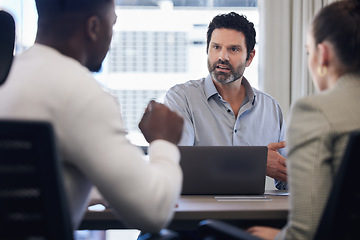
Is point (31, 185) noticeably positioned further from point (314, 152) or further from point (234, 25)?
point (234, 25)

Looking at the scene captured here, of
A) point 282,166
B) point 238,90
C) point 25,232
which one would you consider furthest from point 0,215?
point 238,90

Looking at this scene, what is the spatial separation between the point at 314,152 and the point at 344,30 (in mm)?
315

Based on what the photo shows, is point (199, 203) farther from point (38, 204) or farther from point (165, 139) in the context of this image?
point (38, 204)

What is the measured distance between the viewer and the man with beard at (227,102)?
271 centimetres

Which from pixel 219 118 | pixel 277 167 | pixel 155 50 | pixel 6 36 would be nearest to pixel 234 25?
pixel 219 118

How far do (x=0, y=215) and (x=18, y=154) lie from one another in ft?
0.40

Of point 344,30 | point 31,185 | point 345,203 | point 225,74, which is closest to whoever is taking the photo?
point 31,185

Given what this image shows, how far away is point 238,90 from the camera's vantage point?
2.95m

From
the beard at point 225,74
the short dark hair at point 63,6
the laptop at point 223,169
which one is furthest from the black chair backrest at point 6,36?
the beard at point 225,74

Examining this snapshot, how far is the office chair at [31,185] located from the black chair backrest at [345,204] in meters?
0.52

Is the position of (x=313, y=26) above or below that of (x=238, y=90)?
above

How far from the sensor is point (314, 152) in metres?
1.06

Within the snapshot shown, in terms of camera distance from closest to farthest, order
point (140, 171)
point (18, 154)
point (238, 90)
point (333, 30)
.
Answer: point (18, 154) < point (140, 171) < point (333, 30) < point (238, 90)

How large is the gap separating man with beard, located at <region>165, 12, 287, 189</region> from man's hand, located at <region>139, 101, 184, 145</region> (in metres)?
1.34
